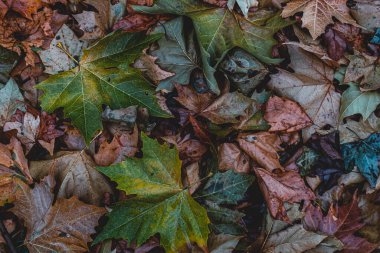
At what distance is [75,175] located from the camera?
214 centimetres

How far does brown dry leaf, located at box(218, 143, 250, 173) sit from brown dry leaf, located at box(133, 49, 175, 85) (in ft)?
1.75

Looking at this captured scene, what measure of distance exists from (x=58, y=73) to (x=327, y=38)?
159cm

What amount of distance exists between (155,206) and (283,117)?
0.89m

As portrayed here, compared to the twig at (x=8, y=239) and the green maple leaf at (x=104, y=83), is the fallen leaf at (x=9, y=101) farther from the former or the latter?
the twig at (x=8, y=239)

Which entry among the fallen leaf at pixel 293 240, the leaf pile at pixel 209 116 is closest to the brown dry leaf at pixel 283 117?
the leaf pile at pixel 209 116

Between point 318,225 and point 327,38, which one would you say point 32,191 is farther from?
point 327,38

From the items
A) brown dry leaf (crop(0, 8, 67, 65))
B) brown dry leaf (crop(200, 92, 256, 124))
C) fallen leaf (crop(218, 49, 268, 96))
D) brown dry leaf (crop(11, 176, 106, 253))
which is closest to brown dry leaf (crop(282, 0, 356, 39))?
fallen leaf (crop(218, 49, 268, 96))

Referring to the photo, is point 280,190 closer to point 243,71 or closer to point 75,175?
point 243,71

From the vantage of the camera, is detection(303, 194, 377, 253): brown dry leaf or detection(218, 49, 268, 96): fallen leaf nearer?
detection(303, 194, 377, 253): brown dry leaf

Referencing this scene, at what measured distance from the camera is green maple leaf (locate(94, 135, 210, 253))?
194 cm

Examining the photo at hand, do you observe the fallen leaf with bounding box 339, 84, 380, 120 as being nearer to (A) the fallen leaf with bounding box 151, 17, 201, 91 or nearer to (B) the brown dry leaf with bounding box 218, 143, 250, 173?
(B) the brown dry leaf with bounding box 218, 143, 250, 173

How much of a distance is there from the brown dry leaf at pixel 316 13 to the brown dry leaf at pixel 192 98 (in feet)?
2.18

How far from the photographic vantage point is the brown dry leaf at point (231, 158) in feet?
6.95

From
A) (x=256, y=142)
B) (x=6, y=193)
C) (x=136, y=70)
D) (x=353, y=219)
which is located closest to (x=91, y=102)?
(x=136, y=70)
